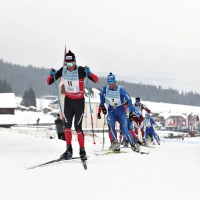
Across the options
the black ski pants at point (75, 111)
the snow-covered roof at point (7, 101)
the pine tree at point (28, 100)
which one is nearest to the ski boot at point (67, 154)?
the black ski pants at point (75, 111)

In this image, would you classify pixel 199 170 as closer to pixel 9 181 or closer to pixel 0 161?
pixel 9 181

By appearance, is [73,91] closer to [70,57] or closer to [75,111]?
[75,111]

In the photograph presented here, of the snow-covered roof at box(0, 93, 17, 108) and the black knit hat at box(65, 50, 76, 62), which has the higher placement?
the snow-covered roof at box(0, 93, 17, 108)

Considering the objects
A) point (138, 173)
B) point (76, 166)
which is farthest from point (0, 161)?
point (138, 173)

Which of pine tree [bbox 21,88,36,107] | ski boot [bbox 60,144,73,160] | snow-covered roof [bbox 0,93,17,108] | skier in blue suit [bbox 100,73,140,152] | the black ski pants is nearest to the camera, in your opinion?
ski boot [bbox 60,144,73,160]

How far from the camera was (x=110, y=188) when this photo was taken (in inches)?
197

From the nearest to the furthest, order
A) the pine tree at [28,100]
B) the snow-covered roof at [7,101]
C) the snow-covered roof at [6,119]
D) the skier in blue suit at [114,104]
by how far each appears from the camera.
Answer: the skier in blue suit at [114,104] → the snow-covered roof at [6,119] → the snow-covered roof at [7,101] → the pine tree at [28,100]

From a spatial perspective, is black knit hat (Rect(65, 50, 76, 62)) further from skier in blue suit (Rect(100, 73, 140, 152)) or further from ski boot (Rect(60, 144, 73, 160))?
skier in blue suit (Rect(100, 73, 140, 152))

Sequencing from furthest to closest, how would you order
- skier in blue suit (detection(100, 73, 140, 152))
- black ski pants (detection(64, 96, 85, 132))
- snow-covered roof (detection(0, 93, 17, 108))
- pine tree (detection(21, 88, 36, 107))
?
pine tree (detection(21, 88, 36, 107)) → snow-covered roof (detection(0, 93, 17, 108)) → skier in blue suit (detection(100, 73, 140, 152)) → black ski pants (detection(64, 96, 85, 132))

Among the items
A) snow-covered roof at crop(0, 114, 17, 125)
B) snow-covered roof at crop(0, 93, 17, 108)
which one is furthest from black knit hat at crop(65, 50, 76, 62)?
snow-covered roof at crop(0, 93, 17, 108)

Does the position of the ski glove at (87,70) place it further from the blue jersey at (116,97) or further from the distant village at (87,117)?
the distant village at (87,117)

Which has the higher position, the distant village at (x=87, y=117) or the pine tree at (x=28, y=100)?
the pine tree at (x=28, y=100)

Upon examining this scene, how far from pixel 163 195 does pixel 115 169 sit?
177cm

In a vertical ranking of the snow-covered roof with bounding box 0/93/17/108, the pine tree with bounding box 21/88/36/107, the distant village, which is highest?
the pine tree with bounding box 21/88/36/107
